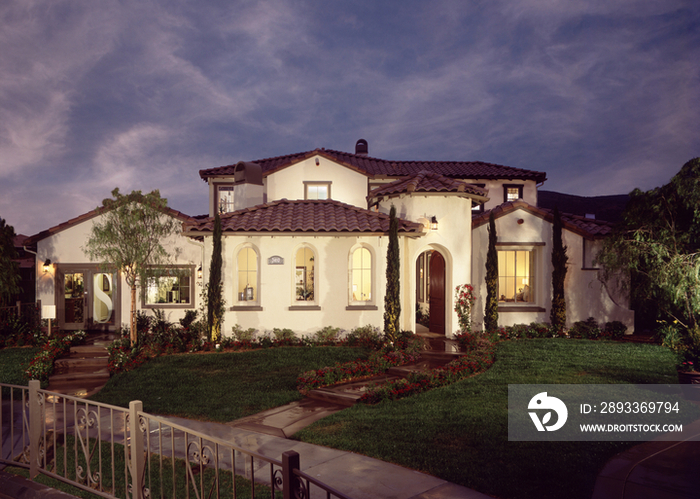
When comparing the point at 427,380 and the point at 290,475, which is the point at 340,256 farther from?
the point at 290,475

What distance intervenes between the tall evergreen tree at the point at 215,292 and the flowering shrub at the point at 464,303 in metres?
7.91

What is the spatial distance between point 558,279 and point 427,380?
842cm

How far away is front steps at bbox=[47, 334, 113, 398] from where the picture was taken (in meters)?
10.3

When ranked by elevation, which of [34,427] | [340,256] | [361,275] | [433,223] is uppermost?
[433,223]

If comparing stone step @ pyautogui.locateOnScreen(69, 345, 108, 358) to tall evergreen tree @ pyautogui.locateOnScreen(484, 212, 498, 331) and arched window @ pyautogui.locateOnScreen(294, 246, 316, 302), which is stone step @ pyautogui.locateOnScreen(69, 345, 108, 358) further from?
tall evergreen tree @ pyautogui.locateOnScreen(484, 212, 498, 331)

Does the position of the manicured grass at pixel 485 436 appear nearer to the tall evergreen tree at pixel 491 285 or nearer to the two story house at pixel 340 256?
the tall evergreen tree at pixel 491 285

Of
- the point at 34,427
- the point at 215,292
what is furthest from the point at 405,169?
the point at 34,427

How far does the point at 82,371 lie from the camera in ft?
38.6

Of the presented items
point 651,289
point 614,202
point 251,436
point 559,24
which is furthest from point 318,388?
point 614,202

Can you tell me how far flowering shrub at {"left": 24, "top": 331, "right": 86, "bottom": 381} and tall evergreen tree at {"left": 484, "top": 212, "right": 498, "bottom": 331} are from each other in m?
13.4

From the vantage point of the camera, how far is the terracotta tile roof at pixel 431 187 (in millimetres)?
14273

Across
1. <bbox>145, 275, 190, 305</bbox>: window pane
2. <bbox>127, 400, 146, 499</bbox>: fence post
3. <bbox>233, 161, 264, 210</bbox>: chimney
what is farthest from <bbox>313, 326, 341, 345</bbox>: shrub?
<bbox>127, 400, 146, 499</bbox>: fence post

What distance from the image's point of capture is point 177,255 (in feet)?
54.3

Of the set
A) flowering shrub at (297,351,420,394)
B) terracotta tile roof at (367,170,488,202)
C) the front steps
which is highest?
terracotta tile roof at (367,170,488,202)
